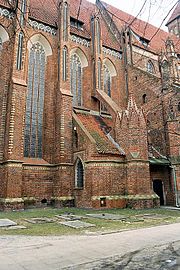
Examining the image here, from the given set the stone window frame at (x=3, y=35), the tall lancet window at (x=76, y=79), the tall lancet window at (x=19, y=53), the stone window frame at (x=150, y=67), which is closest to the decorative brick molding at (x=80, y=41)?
the tall lancet window at (x=76, y=79)

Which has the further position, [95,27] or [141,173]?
[95,27]

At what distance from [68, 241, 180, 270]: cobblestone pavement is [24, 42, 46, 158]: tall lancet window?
12.2 meters

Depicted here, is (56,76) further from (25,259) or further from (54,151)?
(25,259)

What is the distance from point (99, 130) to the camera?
1767 centimetres

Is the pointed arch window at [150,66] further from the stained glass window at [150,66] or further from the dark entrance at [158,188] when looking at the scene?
the dark entrance at [158,188]

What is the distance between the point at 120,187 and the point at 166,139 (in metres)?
5.98

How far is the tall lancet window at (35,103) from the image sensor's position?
1683cm

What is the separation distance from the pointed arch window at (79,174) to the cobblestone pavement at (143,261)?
10.1 m

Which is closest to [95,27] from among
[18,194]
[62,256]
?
[18,194]

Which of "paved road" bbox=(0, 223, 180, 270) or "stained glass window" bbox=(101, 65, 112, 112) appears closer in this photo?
"paved road" bbox=(0, 223, 180, 270)

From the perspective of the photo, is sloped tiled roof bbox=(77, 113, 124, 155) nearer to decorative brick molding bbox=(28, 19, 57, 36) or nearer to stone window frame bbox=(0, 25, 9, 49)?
decorative brick molding bbox=(28, 19, 57, 36)

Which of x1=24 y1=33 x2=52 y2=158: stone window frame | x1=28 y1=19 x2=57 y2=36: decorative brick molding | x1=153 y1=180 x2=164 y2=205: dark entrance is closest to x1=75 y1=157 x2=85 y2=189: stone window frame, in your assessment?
x1=24 y1=33 x2=52 y2=158: stone window frame

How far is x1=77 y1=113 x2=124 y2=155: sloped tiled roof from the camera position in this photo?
1545 centimetres

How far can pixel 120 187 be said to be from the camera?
50.4 feet
